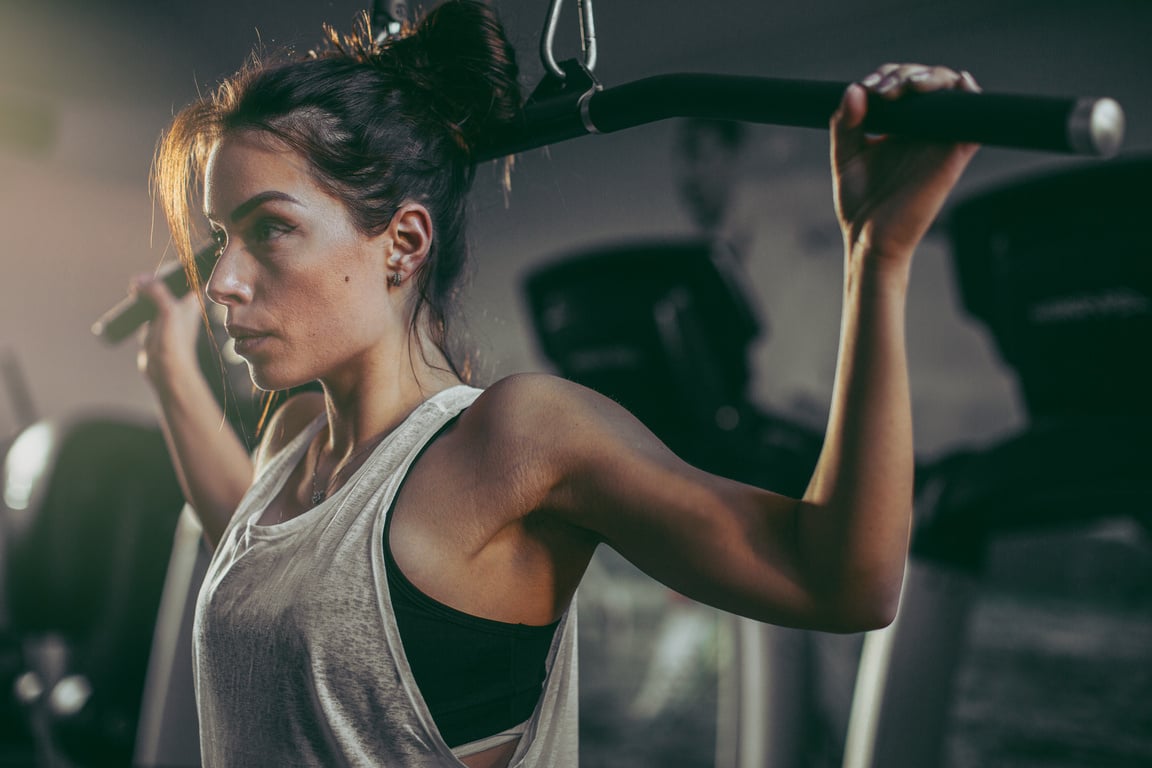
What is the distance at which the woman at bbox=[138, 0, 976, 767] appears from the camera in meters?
0.55

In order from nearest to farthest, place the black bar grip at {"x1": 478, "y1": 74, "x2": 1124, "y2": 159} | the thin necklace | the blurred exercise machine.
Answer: the black bar grip at {"x1": 478, "y1": 74, "x2": 1124, "y2": 159} < the thin necklace < the blurred exercise machine

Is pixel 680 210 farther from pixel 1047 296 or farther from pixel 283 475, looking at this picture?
pixel 283 475

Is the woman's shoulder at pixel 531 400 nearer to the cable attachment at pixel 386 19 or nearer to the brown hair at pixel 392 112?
the brown hair at pixel 392 112

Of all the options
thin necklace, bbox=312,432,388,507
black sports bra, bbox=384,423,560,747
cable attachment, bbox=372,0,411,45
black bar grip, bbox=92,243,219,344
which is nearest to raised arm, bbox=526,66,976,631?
black sports bra, bbox=384,423,560,747

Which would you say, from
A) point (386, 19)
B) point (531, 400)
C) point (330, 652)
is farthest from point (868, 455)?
point (386, 19)

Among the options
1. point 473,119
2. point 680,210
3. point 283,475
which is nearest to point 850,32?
point 680,210

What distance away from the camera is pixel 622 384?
1399 millimetres

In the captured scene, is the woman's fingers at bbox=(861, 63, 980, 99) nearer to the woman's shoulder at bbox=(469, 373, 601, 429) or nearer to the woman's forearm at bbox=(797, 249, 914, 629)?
the woman's forearm at bbox=(797, 249, 914, 629)

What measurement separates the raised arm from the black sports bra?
0.15 meters

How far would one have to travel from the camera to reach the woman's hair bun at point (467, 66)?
68cm

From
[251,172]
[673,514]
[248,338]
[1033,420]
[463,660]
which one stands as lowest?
[1033,420]

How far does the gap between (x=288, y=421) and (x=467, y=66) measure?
1.46 ft

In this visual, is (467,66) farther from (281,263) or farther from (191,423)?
(191,423)

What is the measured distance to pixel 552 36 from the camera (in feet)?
2.09
